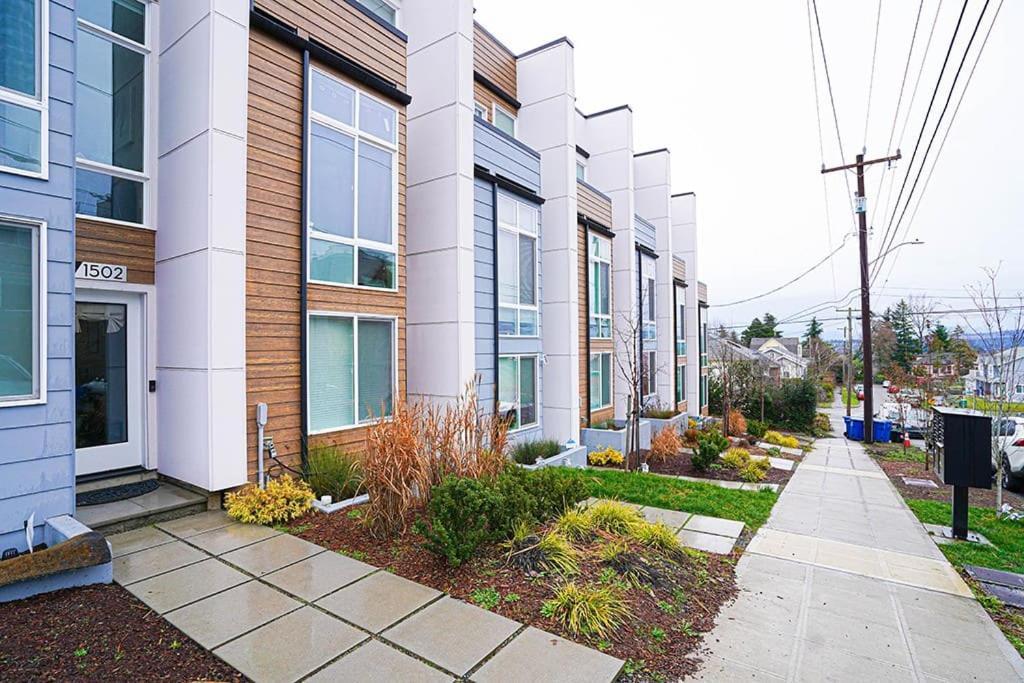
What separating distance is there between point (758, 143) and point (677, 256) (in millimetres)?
7092

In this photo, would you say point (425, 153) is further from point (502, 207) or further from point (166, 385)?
point (166, 385)

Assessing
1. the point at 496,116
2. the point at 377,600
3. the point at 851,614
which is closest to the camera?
the point at 377,600

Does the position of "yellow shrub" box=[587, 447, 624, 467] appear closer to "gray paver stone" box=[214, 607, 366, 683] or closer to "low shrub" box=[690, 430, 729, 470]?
"low shrub" box=[690, 430, 729, 470]

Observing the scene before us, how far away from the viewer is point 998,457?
22.3ft

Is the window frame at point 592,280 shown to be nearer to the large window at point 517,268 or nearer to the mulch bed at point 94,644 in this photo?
the large window at point 517,268

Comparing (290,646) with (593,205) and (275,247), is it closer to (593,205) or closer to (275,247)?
(275,247)

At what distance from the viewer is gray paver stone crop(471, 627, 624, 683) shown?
2.65 meters

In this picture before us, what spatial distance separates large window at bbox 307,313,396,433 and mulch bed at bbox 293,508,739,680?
1618mm

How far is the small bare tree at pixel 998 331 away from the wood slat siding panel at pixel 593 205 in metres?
7.62

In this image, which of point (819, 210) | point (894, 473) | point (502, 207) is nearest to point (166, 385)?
point (502, 207)

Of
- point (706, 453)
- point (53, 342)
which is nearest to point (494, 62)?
point (706, 453)

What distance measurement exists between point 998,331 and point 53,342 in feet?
40.6

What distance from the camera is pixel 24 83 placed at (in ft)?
12.5

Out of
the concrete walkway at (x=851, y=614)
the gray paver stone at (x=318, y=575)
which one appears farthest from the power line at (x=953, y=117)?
the gray paver stone at (x=318, y=575)
